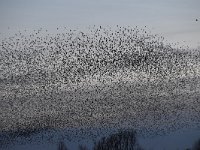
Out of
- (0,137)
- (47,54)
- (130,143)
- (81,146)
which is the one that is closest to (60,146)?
(81,146)

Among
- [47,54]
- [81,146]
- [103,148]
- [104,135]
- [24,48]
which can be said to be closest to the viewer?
[24,48]

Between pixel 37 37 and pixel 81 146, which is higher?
pixel 37 37

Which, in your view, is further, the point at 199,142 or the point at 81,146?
the point at 81,146

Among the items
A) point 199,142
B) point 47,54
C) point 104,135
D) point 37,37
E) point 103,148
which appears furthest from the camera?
point 104,135

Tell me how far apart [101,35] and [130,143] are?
3305 inches

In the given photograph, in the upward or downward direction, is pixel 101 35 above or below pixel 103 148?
above

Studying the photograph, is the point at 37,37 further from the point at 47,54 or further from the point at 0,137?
the point at 0,137

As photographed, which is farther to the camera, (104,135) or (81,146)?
(81,146)

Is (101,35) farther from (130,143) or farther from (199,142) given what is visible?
(130,143)

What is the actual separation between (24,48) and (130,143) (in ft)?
282

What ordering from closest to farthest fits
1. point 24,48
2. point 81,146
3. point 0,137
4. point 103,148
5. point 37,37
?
point 37,37, point 24,48, point 103,148, point 81,146, point 0,137

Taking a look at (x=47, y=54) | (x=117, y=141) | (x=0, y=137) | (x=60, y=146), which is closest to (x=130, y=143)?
(x=117, y=141)

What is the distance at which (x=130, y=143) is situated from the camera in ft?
352

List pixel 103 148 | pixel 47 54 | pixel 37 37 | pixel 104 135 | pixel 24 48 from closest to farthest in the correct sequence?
pixel 37 37
pixel 24 48
pixel 47 54
pixel 103 148
pixel 104 135
